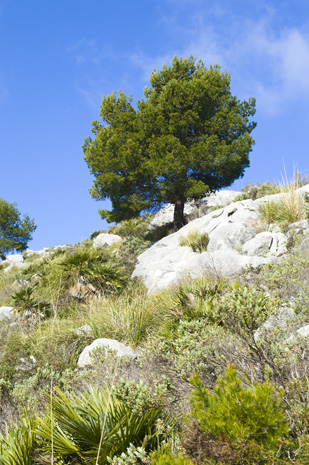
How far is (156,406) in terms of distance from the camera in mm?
2902

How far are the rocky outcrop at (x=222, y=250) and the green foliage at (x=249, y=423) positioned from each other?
5.88 metres

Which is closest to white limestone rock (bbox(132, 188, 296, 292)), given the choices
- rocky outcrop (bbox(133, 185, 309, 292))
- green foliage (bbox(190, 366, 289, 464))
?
rocky outcrop (bbox(133, 185, 309, 292))

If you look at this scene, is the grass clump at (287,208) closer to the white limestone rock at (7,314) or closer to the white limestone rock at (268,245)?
the white limestone rock at (268,245)

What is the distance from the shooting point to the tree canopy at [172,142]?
17.2 meters

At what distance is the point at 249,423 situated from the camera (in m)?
1.96

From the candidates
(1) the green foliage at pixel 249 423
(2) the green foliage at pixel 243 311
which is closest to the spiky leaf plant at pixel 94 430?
(1) the green foliage at pixel 249 423

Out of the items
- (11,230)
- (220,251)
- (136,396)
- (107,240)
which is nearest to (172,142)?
(107,240)

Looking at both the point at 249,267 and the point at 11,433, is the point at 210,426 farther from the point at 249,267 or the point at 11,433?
the point at 249,267

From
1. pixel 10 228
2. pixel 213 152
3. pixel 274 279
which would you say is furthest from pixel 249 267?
pixel 10 228

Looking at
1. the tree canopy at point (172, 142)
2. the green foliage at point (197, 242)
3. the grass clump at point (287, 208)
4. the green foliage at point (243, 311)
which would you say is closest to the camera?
the green foliage at point (243, 311)

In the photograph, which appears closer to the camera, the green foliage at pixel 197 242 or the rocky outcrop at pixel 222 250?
the rocky outcrop at pixel 222 250

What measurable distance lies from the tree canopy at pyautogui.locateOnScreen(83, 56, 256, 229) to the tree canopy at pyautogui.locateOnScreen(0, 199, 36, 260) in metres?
17.6

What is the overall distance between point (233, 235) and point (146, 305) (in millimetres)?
4962

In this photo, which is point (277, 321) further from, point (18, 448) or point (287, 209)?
point (287, 209)
